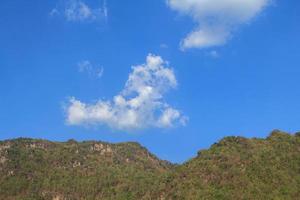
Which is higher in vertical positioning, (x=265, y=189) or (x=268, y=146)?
(x=268, y=146)

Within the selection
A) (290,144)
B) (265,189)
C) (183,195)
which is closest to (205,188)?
(183,195)

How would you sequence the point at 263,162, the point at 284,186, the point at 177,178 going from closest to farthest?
the point at 284,186
the point at 263,162
the point at 177,178

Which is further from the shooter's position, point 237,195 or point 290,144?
point 290,144

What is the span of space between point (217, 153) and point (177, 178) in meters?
15.7

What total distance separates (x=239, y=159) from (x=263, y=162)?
26.7 ft

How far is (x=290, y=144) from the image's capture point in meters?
181

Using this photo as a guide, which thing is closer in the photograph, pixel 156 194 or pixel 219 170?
pixel 219 170

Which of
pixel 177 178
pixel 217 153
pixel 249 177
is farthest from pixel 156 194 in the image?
pixel 249 177

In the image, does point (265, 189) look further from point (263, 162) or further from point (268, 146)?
point (268, 146)

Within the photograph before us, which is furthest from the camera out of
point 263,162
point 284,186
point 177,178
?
point 177,178

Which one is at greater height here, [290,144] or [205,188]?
[290,144]

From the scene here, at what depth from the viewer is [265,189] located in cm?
16088

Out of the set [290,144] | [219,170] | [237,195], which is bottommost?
[237,195]

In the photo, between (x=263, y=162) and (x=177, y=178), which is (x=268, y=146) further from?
(x=177, y=178)
